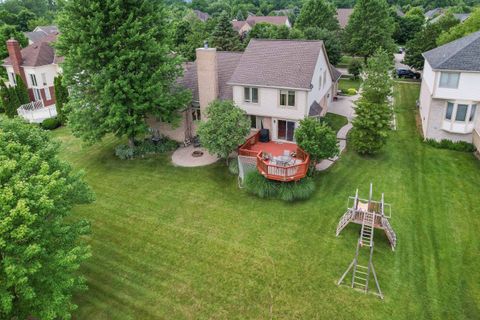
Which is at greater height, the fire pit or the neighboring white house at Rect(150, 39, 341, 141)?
the neighboring white house at Rect(150, 39, 341, 141)

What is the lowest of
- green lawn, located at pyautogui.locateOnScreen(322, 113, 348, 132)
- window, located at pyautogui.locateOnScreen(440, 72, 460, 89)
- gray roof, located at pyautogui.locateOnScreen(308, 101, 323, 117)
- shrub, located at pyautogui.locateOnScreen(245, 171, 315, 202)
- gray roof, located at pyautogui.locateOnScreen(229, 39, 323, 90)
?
shrub, located at pyautogui.locateOnScreen(245, 171, 315, 202)

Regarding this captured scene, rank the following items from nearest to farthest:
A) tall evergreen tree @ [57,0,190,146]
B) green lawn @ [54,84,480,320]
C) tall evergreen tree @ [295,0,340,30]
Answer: green lawn @ [54,84,480,320]
tall evergreen tree @ [57,0,190,146]
tall evergreen tree @ [295,0,340,30]

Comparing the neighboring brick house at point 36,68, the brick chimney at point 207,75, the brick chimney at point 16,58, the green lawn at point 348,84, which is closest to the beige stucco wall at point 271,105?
the brick chimney at point 207,75

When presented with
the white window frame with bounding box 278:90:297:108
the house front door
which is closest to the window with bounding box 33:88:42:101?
the house front door

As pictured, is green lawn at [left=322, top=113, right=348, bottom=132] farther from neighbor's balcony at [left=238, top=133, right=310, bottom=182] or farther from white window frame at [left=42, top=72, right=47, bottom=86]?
white window frame at [left=42, top=72, right=47, bottom=86]

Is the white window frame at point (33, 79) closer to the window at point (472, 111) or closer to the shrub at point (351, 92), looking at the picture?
the shrub at point (351, 92)

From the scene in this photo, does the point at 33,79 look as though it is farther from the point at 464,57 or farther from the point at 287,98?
the point at 464,57

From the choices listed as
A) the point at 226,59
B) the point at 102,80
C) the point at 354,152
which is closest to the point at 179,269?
the point at 102,80
